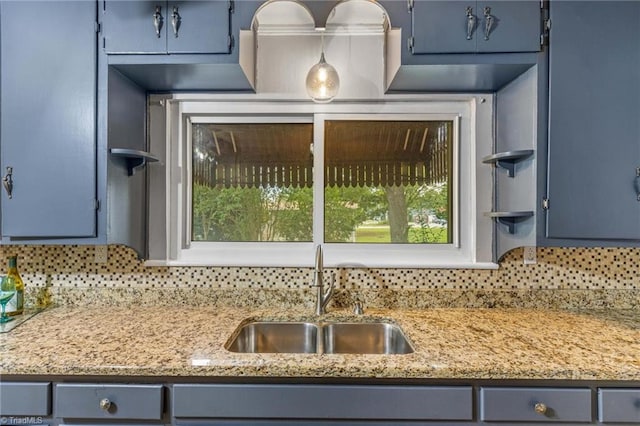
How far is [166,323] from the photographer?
143 cm

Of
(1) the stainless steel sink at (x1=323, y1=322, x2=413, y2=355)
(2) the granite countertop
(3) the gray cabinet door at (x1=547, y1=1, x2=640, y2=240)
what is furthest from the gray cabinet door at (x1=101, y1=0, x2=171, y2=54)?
(3) the gray cabinet door at (x1=547, y1=1, x2=640, y2=240)

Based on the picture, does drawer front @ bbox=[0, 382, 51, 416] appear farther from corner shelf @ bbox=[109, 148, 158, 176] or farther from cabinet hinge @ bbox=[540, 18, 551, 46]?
cabinet hinge @ bbox=[540, 18, 551, 46]

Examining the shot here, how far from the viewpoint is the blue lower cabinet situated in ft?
3.51

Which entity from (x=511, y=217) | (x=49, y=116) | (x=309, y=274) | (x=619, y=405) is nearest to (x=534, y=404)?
(x=619, y=405)

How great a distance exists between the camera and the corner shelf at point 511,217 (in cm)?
143

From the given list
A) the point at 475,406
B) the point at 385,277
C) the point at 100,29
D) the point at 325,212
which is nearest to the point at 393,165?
the point at 325,212

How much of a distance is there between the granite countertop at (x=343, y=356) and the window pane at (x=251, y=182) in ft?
1.45

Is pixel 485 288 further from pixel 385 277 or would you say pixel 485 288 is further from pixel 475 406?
→ pixel 475 406

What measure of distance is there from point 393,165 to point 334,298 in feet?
2.35

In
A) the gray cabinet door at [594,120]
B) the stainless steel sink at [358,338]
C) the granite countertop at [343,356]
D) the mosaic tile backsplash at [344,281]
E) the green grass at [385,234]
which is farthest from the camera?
the green grass at [385,234]

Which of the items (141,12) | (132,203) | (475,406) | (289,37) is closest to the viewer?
(475,406)

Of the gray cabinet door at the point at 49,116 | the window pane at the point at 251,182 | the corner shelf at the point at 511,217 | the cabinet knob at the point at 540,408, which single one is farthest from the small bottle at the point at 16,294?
the corner shelf at the point at 511,217

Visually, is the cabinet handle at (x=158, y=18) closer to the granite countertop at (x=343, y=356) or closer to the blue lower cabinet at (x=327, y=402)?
the granite countertop at (x=343, y=356)

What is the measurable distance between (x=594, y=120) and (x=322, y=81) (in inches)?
41.7
